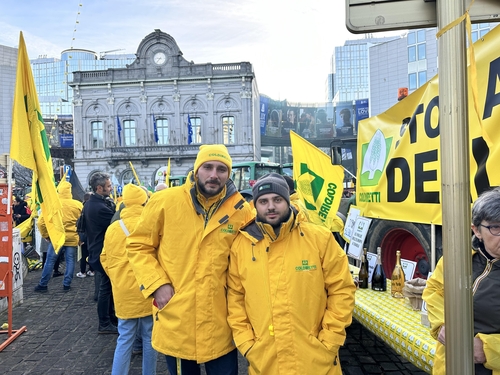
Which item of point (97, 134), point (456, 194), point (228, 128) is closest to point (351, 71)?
point (228, 128)

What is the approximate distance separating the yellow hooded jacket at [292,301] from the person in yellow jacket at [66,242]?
6.12 meters

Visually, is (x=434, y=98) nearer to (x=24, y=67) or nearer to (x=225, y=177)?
(x=225, y=177)

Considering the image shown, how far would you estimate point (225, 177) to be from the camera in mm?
2420

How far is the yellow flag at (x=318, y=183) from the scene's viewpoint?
461 cm

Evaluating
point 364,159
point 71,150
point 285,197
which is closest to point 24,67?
point 285,197

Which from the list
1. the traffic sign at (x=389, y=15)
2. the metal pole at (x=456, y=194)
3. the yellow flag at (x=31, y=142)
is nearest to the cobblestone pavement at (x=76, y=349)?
the yellow flag at (x=31, y=142)

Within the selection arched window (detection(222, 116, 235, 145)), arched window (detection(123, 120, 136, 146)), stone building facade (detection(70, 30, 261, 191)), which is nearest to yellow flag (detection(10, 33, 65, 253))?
stone building facade (detection(70, 30, 261, 191))

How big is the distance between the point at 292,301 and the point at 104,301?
3.72m

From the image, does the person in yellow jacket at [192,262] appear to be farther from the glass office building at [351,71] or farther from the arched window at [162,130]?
the glass office building at [351,71]

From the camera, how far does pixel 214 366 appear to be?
225cm

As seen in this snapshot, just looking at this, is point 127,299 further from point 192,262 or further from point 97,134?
point 97,134

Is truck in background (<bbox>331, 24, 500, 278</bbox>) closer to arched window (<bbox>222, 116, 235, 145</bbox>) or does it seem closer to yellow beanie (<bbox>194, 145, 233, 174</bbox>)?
yellow beanie (<bbox>194, 145, 233, 174</bbox>)

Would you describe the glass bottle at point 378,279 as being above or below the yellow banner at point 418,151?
below

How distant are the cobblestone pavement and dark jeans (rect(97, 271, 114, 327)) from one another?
208 millimetres
